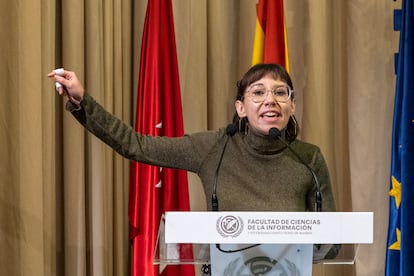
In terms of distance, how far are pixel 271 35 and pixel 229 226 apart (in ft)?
6.66

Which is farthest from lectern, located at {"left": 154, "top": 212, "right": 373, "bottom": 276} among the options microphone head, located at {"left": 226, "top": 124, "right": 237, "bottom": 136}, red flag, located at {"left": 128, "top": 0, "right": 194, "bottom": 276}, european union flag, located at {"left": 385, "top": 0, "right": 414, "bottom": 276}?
european union flag, located at {"left": 385, "top": 0, "right": 414, "bottom": 276}

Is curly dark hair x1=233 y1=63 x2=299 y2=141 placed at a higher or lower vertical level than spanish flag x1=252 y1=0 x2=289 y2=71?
lower

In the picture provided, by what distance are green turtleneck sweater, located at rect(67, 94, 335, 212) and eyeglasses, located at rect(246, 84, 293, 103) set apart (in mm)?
131

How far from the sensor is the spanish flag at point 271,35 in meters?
3.37

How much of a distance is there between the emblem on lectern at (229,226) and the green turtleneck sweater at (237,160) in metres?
0.54

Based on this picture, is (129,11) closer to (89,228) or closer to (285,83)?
(89,228)

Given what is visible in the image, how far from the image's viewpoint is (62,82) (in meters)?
1.95

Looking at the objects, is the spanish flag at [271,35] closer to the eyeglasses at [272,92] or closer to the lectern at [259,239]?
the eyeglasses at [272,92]

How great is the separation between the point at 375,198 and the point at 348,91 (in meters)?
0.66

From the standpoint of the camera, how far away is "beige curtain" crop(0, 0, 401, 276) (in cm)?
252

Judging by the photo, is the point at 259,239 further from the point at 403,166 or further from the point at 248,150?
the point at 403,166

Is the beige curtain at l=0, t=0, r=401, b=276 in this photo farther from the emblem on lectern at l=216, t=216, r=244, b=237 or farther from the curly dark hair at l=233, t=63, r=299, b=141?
the emblem on lectern at l=216, t=216, r=244, b=237

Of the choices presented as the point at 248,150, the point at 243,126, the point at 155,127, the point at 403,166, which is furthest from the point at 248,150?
the point at 403,166

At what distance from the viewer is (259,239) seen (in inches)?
59.4
